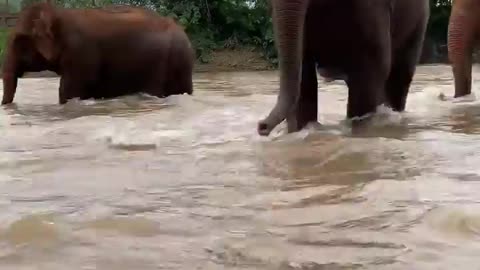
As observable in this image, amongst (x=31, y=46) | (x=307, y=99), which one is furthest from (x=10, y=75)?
(x=307, y=99)

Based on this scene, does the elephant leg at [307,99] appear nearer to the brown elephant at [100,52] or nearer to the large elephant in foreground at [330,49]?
the large elephant in foreground at [330,49]

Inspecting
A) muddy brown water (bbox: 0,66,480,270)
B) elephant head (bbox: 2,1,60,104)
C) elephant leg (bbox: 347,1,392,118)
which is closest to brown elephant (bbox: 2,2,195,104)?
elephant head (bbox: 2,1,60,104)

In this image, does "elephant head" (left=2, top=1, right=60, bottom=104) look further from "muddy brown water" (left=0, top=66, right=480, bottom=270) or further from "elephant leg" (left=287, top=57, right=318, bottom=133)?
"elephant leg" (left=287, top=57, right=318, bottom=133)

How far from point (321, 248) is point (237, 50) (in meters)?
22.4

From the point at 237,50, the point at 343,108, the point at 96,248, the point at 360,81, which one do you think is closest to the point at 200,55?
the point at 237,50

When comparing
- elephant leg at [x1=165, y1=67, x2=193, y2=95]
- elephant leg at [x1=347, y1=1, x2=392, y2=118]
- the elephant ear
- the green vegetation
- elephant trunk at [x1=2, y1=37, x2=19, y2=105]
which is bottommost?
the green vegetation

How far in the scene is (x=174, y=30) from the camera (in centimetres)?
965

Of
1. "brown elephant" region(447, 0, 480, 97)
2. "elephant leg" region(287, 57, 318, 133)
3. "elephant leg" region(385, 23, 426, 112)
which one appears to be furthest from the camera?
"brown elephant" region(447, 0, 480, 97)

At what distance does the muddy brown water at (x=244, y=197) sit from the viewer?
238cm

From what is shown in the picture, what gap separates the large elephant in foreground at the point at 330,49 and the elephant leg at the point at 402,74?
77 centimetres

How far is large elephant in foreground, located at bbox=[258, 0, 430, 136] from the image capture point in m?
4.70

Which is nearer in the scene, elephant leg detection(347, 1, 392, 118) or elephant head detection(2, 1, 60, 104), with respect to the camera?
elephant leg detection(347, 1, 392, 118)

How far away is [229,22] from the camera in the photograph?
24.9 meters

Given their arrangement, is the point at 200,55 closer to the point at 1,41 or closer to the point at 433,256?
the point at 1,41
